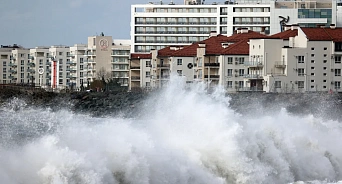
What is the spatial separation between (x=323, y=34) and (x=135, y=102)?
19.5m

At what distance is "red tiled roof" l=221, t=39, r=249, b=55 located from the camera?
103m

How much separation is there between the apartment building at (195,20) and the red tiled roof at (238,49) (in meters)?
24.5

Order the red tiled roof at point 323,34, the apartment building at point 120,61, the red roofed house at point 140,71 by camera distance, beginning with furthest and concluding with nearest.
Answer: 1. the apartment building at point 120,61
2. the red roofed house at point 140,71
3. the red tiled roof at point 323,34

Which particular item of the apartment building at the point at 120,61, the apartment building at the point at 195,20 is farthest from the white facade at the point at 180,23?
the apartment building at the point at 120,61

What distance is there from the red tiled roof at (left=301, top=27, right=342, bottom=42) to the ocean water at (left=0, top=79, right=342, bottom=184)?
4593 cm

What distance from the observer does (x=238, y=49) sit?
104 metres

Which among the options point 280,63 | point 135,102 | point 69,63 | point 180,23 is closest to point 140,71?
point 180,23

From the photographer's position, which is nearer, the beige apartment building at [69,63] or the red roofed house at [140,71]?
the red roofed house at [140,71]

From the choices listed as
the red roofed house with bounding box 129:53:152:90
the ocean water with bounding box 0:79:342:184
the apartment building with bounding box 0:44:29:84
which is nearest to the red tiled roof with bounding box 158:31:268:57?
the red roofed house with bounding box 129:53:152:90

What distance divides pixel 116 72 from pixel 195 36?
63.4ft

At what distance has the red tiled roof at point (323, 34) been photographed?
97.5 m

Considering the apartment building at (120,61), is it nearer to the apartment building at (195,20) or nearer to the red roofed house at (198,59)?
the apartment building at (195,20)

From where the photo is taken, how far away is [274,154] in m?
41.7

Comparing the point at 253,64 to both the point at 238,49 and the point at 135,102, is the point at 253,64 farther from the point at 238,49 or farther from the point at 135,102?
the point at 135,102
